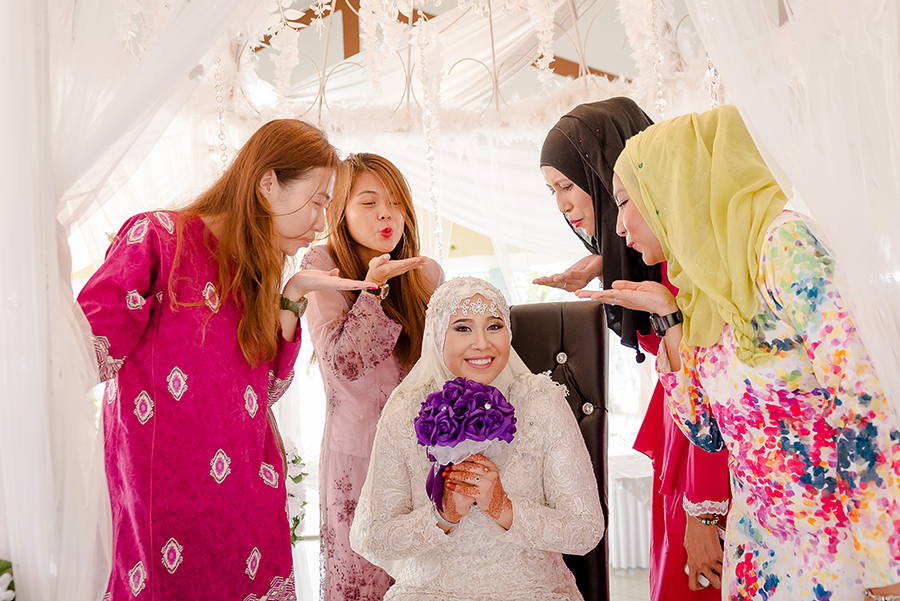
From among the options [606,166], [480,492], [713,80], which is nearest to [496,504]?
[480,492]

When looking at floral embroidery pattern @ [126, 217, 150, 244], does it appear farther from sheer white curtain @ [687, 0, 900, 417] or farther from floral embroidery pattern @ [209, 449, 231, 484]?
sheer white curtain @ [687, 0, 900, 417]

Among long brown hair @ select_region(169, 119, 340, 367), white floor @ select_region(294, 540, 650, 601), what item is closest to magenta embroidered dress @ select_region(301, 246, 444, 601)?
long brown hair @ select_region(169, 119, 340, 367)

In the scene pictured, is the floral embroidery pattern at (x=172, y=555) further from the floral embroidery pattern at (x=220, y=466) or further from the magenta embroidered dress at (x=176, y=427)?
the floral embroidery pattern at (x=220, y=466)

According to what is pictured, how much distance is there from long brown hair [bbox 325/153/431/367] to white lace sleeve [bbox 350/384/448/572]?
417mm

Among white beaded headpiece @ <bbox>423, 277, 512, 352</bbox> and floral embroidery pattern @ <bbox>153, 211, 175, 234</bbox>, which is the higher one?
floral embroidery pattern @ <bbox>153, 211, 175, 234</bbox>

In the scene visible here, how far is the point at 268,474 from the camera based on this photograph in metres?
1.65

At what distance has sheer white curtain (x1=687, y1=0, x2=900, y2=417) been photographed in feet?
3.41

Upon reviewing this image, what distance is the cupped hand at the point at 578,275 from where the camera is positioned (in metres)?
1.97

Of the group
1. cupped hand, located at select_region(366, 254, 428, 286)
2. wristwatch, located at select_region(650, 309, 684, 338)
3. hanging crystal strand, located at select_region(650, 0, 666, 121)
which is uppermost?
hanging crystal strand, located at select_region(650, 0, 666, 121)

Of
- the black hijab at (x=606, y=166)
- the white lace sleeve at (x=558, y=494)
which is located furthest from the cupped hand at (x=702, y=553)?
the black hijab at (x=606, y=166)

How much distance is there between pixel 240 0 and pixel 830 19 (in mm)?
1054

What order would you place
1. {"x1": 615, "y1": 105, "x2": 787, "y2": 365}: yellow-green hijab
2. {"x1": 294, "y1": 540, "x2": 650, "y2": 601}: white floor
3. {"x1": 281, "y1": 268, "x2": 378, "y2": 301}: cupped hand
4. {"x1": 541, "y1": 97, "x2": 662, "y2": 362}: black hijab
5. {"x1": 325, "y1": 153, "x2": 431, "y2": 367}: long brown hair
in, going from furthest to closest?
1. {"x1": 294, "y1": 540, "x2": 650, "y2": 601}: white floor
2. {"x1": 325, "y1": 153, "x2": 431, "y2": 367}: long brown hair
3. {"x1": 541, "y1": 97, "x2": 662, "y2": 362}: black hijab
4. {"x1": 281, "y1": 268, "x2": 378, "y2": 301}: cupped hand
5. {"x1": 615, "y1": 105, "x2": 787, "y2": 365}: yellow-green hijab

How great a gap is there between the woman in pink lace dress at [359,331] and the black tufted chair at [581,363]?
36 cm

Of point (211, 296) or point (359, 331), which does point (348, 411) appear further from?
point (211, 296)
